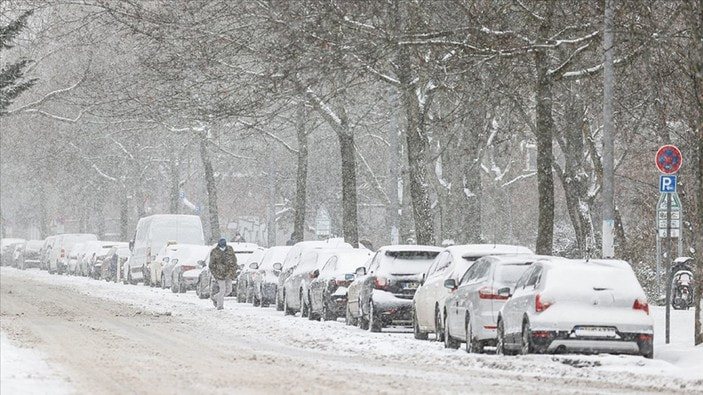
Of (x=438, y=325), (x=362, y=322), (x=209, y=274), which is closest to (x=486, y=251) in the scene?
(x=438, y=325)

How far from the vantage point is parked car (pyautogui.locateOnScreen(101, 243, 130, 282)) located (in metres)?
62.1

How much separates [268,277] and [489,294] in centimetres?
1769

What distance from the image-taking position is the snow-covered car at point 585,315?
19688 millimetres

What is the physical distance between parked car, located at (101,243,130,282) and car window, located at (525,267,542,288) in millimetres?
42036

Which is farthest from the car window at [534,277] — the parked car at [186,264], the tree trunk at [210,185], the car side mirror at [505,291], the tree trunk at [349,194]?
the tree trunk at [210,185]

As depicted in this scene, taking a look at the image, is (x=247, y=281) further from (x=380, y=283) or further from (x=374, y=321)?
(x=374, y=321)

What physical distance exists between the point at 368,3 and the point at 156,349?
887cm

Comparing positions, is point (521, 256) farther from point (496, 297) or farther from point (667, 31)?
point (667, 31)

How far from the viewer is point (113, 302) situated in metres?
39.7

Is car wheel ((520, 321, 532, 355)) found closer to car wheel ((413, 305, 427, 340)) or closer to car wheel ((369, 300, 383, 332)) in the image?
car wheel ((413, 305, 427, 340))

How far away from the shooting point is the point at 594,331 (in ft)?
64.6

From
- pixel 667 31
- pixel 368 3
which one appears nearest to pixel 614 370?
pixel 667 31

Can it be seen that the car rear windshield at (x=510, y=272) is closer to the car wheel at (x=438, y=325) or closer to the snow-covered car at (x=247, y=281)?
the car wheel at (x=438, y=325)

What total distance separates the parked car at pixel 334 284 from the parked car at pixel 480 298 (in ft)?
26.0
